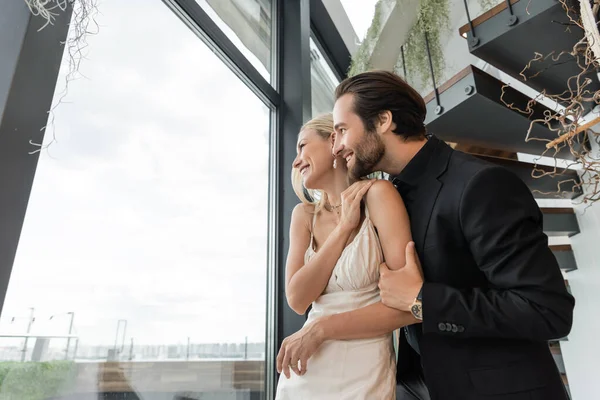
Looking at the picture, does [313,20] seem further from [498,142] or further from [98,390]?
[98,390]

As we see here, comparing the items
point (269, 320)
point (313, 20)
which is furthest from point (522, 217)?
point (313, 20)

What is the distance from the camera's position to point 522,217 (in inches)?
37.0

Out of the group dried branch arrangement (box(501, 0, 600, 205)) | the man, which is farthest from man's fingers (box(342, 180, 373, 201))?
dried branch arrangement (box(501, 0, 600, 205))

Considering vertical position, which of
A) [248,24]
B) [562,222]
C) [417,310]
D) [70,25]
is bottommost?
[417,310]

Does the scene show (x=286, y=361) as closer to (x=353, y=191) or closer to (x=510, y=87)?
(x=353, y=191)

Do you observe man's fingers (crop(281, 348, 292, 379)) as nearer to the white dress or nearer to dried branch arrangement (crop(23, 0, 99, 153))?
the white dress

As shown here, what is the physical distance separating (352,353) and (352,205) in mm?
413

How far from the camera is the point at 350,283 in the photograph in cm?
117

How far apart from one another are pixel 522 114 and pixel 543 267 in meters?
1.84

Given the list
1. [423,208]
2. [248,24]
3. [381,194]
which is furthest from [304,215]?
[248,24]

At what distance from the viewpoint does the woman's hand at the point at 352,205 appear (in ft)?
3.89

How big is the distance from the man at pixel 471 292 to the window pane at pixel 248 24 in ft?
5.08

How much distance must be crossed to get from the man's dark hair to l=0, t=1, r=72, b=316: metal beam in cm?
88

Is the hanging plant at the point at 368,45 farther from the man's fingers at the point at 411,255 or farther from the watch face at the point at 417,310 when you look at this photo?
the watch face at the point at 417,310
